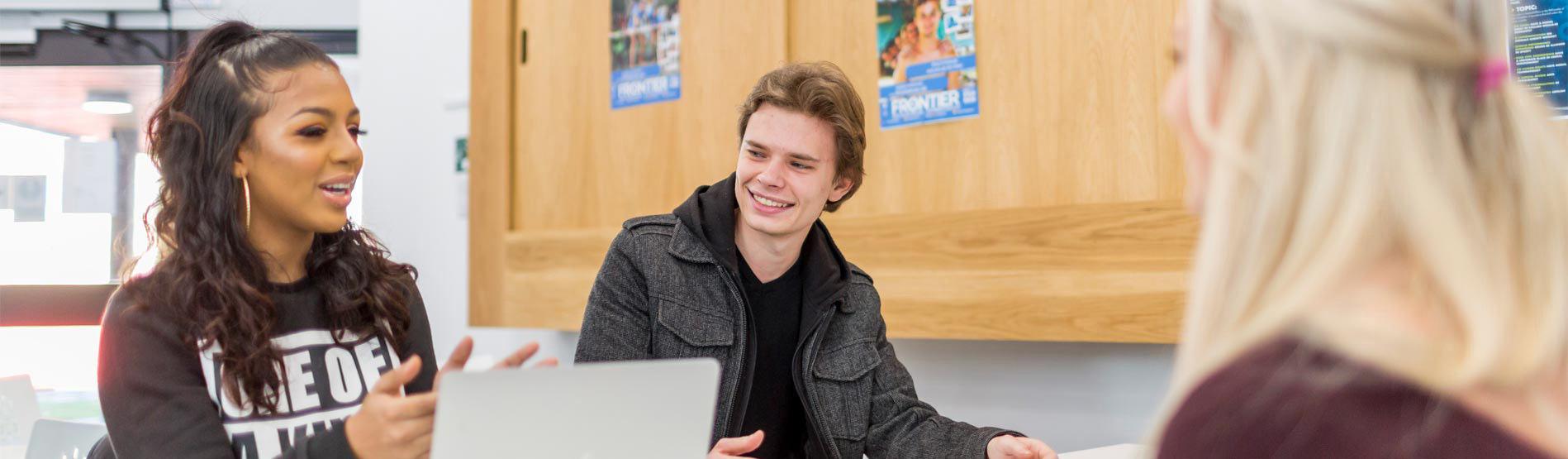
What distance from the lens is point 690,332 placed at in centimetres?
171

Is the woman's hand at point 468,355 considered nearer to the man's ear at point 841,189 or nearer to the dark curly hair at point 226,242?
the dark curly hair at point 226,242

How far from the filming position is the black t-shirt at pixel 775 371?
1768mm

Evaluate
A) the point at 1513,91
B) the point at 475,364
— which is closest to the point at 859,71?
the point at 475,364

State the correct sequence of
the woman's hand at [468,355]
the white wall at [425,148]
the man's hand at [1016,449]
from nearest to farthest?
the woman's hand at [468,355]
the man's hand at [1016,449]
the white wall at [425,148]

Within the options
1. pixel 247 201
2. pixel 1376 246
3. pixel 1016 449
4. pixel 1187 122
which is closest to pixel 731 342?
pixel 1016 449

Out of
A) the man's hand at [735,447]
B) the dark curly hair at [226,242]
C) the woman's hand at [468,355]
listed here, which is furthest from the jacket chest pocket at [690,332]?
the woman's hand at [468,355]

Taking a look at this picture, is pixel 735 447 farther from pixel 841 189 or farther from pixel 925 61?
pixel 925 61

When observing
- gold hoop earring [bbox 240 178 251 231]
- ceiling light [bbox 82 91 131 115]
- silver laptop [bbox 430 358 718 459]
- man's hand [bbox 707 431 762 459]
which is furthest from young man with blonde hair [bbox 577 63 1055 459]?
ceiling light [bbox 82 91 131 115]

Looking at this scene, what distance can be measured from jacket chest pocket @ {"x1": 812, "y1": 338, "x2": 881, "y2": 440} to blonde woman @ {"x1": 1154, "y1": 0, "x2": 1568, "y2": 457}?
113 centimetres

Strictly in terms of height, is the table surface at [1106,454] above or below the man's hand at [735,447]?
below

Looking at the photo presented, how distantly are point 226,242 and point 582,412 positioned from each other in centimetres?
67

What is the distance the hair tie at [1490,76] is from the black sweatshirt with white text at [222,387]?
1044 mm

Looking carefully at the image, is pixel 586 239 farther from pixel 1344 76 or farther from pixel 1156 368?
pixel 1344 76

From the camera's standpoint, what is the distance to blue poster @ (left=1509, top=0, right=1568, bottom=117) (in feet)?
5.33
